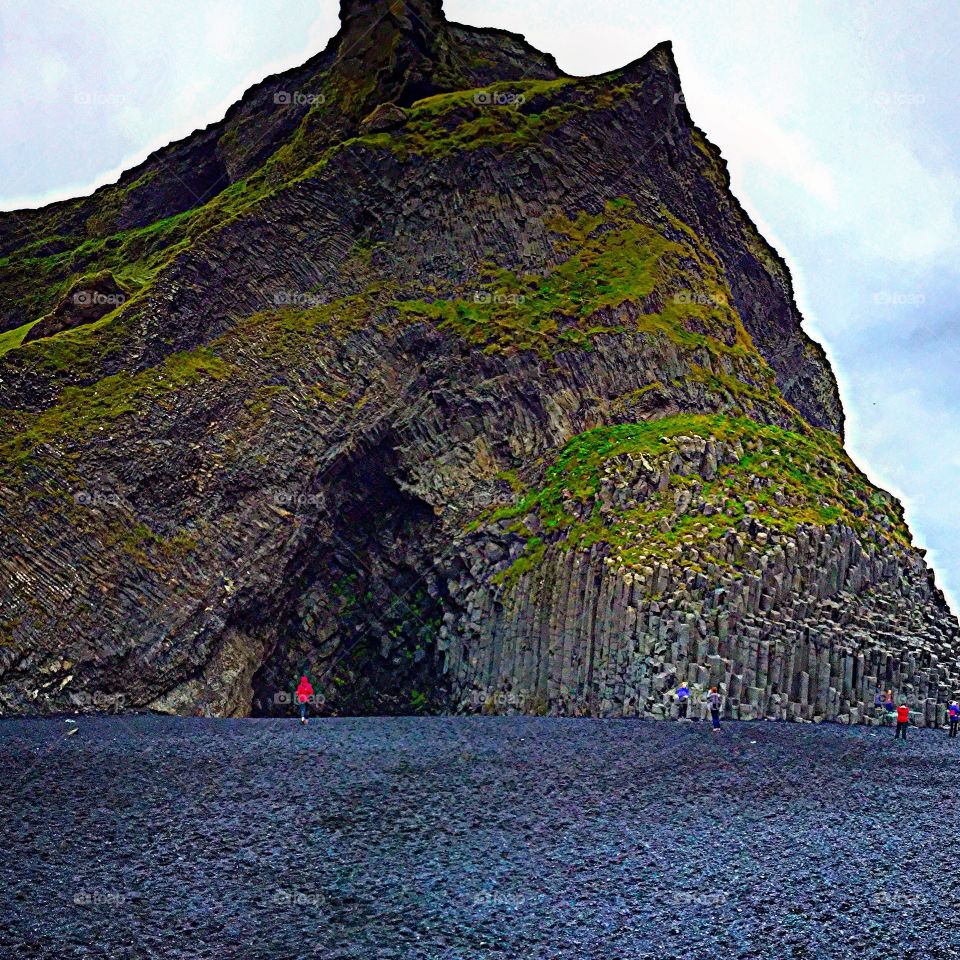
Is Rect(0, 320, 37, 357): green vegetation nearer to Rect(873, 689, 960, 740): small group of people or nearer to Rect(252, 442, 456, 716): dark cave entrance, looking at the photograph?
Rect(252, 442, 456, 716): dark cave entrance

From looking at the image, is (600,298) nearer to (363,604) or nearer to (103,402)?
(363,604)

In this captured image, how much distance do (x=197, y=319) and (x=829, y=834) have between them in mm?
37735

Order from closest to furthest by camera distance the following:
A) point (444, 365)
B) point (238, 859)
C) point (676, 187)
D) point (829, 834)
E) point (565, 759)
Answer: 1. point (238, 859)
2. point (829, 834)
3. point (565, 759)
4. point (444, 365)
5. point (676, 187)

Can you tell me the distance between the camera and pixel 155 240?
61844 millimetres

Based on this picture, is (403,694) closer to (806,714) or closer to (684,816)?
(806,714)

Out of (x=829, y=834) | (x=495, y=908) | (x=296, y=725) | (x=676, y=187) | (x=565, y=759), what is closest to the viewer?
(x=495, y=908)

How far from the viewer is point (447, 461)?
45.4 m

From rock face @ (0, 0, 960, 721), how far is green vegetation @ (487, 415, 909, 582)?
0.17m

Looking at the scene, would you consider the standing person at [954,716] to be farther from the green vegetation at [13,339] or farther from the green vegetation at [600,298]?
the green vegetation at [13,339]

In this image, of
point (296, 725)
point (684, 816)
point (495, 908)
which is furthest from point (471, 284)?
point (495, 908)

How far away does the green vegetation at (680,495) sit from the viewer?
125 ft

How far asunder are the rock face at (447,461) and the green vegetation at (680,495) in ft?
0.55

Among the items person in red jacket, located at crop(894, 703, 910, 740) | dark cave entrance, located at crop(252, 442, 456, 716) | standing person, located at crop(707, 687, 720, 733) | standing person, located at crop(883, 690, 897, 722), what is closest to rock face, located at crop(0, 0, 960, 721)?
dark cave entrance, located at crop(252, 442, 456, 716)

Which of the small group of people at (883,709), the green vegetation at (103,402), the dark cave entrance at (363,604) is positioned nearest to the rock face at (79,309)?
the green vegetation at (103,402)
